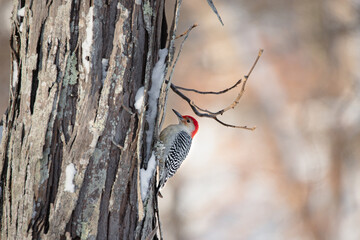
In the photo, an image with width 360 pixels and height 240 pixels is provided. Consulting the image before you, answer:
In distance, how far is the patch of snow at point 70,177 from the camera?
1866 millimetres

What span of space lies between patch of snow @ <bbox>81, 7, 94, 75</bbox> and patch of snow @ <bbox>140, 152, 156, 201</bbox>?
1.44ft

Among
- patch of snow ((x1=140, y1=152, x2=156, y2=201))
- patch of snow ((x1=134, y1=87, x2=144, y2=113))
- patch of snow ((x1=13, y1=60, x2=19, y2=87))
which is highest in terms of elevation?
patch of snow ((x1=13, y1=60, x2=19, y2=87))

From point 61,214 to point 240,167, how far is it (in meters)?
8.78

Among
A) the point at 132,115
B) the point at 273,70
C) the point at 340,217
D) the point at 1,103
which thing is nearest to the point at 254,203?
the point at 340,217

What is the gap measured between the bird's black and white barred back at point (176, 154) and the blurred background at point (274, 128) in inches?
220

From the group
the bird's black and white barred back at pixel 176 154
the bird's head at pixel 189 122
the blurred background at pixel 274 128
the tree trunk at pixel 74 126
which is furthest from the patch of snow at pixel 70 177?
the blurred background at pixel 274 128

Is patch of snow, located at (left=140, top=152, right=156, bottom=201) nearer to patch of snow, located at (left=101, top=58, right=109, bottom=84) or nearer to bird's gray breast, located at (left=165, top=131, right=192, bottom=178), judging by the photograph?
patch of snow, located at (left=101, top=58, right=109, bottom=84)

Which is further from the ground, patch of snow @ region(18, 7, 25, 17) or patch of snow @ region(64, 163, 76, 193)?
patch of snow @ region(18, 7, 25, 17)

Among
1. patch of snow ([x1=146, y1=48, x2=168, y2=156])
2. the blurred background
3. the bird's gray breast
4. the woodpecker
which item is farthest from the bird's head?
the blurred background

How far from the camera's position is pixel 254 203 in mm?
10203

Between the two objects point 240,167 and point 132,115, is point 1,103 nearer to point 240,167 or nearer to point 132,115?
point 240,167

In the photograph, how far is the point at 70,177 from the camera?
1872 millimetres

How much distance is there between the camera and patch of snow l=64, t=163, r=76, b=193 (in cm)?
187

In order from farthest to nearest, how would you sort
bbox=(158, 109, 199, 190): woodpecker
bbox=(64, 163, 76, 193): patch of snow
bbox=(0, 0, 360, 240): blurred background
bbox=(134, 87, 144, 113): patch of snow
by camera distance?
bbox=(0, 0, 360, 240): blurred background
bbox=(158, 109, 199, 190): woodpecker
bbox=(134, 87, 144, 113): patch of snow
bbox=(64, 163, 76, 193): patch of snow
